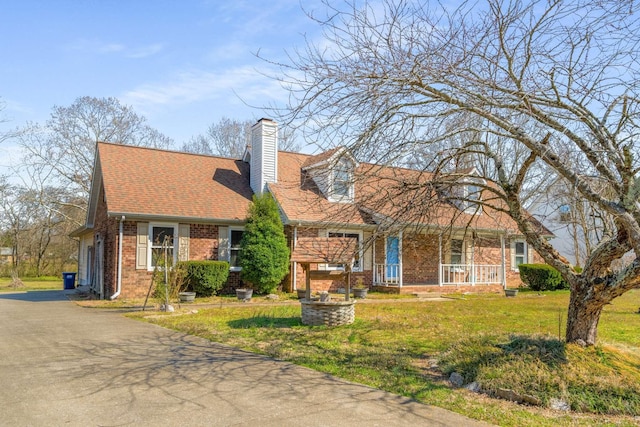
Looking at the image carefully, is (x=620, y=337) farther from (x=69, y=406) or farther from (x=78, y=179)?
(x=78, y=179)

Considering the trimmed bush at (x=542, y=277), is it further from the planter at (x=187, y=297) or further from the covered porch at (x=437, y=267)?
the planter at (x=187, y=297)

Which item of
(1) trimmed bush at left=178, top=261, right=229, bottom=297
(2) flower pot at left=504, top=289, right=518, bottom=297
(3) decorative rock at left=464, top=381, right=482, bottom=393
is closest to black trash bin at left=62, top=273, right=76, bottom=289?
(1) trimmed bush at left=178, top=261, right=229, bottom=297

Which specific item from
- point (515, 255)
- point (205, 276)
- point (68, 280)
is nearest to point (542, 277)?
point (515, 255)

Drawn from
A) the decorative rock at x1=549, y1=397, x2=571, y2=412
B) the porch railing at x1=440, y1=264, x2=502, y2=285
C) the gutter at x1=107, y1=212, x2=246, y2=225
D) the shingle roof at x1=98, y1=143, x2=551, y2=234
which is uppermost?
the shingle roof at x1=98, y1=143, x2=551, y2=234

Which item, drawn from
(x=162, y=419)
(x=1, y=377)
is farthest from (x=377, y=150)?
(x=1, y=377)

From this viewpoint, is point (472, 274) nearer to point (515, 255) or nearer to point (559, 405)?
point (515, 255)

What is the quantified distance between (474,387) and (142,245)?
13746 mm

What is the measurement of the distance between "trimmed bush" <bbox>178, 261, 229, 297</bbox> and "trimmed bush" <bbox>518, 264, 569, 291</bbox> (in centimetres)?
1397

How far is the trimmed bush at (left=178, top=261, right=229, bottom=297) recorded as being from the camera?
57.0 feet

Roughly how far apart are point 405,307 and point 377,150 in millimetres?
8666

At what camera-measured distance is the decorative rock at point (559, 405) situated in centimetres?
559

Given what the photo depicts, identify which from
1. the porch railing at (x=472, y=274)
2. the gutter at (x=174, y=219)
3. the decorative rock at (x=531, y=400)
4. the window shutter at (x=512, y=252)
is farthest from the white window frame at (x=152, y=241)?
the window shutter at (x=512, y=252)

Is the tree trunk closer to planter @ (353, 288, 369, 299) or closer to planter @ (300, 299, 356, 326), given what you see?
planter @ (300, 299, 356, 326)

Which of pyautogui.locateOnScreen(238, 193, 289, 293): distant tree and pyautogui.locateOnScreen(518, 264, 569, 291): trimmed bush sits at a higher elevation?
pyautogui.locateOnScreen(238, 193, 289, 293): distant tree
